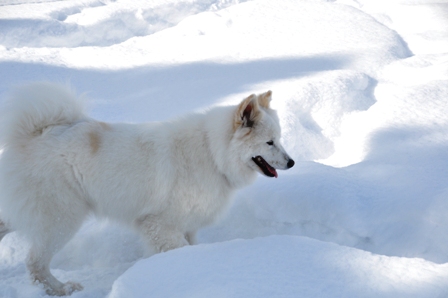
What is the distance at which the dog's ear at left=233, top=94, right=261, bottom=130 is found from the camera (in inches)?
113

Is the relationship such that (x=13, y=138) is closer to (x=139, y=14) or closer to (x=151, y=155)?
(x=151, y=155)

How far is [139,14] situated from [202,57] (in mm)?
3272

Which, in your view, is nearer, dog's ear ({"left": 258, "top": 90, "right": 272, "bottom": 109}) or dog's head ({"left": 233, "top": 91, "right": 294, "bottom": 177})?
dog's head ({"left": 233, "top": 91, "right": 294, "bottom": 177})

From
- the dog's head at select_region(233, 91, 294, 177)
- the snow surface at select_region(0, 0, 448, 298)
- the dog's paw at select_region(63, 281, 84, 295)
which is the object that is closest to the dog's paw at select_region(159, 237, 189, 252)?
the snow surface at select_region(0, 0, 448, 298)

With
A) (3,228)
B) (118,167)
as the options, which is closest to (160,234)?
(118,167)

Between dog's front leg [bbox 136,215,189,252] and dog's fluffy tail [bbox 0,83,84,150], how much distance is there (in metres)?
0.94

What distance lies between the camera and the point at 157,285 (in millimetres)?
1899

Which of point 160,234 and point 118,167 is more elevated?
point 118,167

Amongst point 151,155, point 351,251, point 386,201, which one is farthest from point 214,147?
point 386,201

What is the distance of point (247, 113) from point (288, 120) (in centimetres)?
209

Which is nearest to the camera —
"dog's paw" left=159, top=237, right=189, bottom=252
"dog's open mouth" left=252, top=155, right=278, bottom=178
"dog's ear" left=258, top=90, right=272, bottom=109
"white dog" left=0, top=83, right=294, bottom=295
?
Answer: "white dog" left=0, top=83, right=294, bottom=295

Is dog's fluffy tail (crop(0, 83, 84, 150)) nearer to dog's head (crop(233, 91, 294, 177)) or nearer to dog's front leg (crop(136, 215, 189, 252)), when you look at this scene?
dog's front leg (crop(136, 215, 189, 252))

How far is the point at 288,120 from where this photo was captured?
4922 millimetres

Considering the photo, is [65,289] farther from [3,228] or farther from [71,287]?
[3,228]
